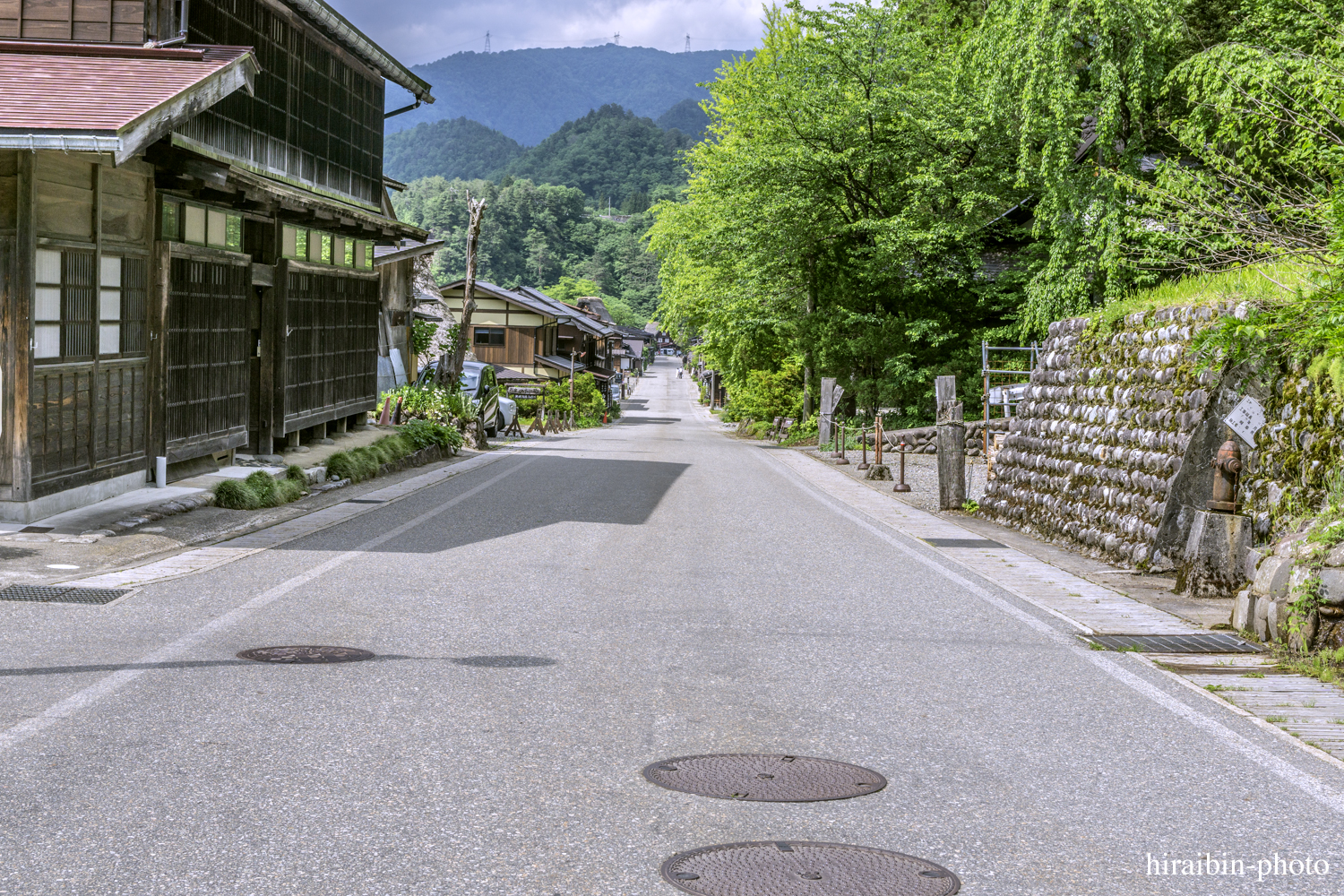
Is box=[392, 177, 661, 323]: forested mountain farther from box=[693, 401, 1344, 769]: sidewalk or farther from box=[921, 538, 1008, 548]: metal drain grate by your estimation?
box=[921, 538, 1008, 548]: metal drain grate

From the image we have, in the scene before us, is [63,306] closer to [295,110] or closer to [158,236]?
[158,236]

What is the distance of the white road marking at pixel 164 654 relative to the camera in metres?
5.18

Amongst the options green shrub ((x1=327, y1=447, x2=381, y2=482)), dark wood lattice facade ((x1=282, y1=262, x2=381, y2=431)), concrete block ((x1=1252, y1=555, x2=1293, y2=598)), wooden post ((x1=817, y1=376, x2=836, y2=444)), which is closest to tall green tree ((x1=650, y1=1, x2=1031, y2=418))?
wooden post ((x1=817, y1=376, x2=836, y2=444))

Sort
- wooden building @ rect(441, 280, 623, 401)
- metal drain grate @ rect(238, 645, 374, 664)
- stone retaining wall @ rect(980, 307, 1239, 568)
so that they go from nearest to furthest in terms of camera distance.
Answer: metal drain grate @ rect(238, 645, 374, 664)
stone retaining wall @ rect(980, 307, 1239, 568)
wooden building @ rect(441, 280, 623, 401)

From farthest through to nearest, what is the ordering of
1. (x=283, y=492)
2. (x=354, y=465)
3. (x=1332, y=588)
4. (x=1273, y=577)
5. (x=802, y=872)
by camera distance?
(x=354, y=465), (x=283, y=492), (x=1273, y=577), (x=1332, y=588), (x=802, y=872)

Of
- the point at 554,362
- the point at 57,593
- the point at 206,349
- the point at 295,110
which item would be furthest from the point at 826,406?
the point at 554,362

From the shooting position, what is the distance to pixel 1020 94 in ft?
88.5

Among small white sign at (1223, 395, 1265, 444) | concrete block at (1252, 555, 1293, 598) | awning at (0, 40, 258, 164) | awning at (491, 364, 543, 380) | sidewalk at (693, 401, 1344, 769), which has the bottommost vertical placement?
sidewalk at (693, 401, 1344, 769)

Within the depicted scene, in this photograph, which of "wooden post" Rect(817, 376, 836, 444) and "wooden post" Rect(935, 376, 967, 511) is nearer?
"wooden post" Rect(935, 376, 967, 511)

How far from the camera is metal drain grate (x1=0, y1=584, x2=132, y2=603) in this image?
8.16m

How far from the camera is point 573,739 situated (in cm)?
531

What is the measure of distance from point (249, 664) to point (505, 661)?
4.54 feet

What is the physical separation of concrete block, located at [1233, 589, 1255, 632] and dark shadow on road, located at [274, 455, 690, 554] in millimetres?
6733

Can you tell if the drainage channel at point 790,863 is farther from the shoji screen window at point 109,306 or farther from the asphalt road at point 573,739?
the shoji screen window at point 109,306
